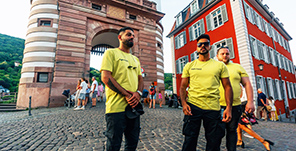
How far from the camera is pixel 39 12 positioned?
1112cm

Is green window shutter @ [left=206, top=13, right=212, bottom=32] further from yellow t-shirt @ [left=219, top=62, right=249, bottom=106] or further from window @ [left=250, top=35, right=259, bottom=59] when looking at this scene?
yellow t-shirt @ [left=219, top=62, right=249, bottom=106]

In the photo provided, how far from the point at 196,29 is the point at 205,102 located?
14.9 metres

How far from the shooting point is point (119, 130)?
4.55ft

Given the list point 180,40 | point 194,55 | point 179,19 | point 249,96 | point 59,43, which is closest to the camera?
point 249,96

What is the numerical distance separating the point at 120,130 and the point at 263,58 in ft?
49.7

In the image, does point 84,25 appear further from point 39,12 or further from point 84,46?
point 39,12

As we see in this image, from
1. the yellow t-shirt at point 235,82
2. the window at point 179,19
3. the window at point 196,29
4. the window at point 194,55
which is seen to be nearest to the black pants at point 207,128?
the yellow t-shirt at point 235,82

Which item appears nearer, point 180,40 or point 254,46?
point 254,46

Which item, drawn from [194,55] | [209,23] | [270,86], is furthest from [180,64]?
[270,86]

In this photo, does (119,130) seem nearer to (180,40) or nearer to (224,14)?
(224,14)

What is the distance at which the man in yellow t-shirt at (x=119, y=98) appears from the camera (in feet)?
4.56

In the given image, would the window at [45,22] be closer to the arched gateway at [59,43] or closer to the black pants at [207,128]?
the arched gateway at [59,43]

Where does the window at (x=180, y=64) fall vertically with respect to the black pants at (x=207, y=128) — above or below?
above

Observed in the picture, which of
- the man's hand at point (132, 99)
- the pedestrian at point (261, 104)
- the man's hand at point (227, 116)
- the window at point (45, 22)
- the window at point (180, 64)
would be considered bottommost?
the pedestrian at point (261, 104)
